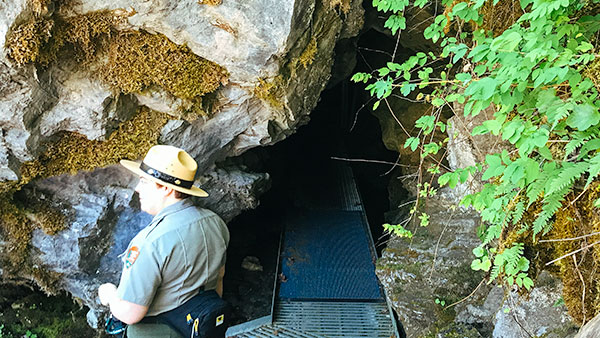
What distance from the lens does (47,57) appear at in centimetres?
333

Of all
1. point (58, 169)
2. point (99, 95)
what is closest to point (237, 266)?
point (58, 169)

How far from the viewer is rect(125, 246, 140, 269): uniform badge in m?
2.45

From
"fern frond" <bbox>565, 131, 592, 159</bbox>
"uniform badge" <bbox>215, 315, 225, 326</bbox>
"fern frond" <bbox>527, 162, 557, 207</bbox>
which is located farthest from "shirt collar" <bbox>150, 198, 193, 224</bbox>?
"fern frond" <bbox>565, 131, 592, 159</bbox>

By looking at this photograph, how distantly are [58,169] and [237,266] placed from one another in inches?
130

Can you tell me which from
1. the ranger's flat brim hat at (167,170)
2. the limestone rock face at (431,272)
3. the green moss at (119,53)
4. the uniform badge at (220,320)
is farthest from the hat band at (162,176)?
the limestone rock face at (431,272)

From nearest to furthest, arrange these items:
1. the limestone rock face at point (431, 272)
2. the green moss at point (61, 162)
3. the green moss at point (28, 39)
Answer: the green moss at point (28, 39)
the green moss at point (61, 162)
the limestone rock face at point (431, 272)

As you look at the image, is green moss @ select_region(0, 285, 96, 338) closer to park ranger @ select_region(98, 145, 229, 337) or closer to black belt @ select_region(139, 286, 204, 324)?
black belt @ select_region(139, 286, 204, 324)

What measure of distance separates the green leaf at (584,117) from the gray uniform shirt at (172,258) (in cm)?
197

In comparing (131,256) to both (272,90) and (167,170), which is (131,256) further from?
(272,90)

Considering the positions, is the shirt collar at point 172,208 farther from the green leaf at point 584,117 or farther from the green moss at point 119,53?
the green leaf at point 584,117

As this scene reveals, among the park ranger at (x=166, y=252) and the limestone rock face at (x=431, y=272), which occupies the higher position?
the park ranger at (x=166, y=252)

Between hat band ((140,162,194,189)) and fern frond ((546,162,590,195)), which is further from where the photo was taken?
hat band ((140,162,194,189))

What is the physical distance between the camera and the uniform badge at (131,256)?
2.45m

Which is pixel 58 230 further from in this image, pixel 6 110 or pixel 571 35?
pixel 571 35
